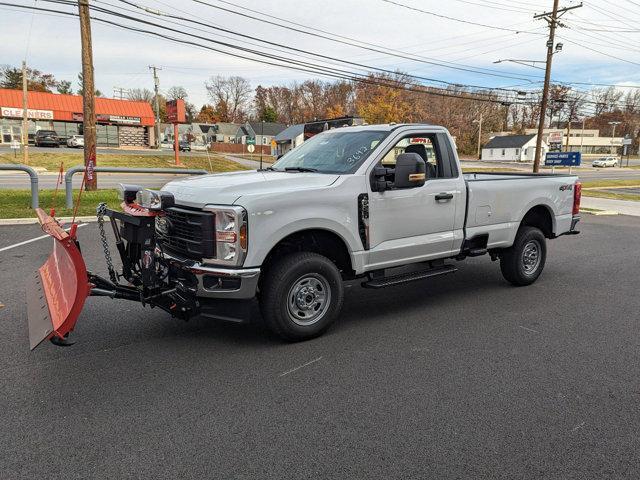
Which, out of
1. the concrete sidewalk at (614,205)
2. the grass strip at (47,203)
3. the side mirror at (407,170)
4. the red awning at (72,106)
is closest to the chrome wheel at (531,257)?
the side mirror at (407,170)

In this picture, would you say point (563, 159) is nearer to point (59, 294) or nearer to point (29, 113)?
Result: point (59, 294)

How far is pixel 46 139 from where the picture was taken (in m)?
50.2

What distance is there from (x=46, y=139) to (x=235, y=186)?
54.4 metres

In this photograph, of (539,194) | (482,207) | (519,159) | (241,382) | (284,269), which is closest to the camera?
(241,382)

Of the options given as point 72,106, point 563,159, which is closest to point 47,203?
point 563,159

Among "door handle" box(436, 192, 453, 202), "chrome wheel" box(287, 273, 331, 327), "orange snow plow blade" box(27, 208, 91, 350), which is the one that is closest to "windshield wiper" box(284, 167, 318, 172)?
"chrome wheel" box(287, 273, 331, 327)

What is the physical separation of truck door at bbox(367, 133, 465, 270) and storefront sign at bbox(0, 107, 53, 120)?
59.0 m

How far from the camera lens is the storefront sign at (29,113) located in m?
53.2

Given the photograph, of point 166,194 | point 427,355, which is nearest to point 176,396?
point 166,194

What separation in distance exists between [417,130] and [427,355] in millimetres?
2553

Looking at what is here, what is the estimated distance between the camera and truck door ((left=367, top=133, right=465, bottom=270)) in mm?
4934

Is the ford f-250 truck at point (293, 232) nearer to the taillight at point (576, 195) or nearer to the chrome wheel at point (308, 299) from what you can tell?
the chrome wheel at point (308, 299)

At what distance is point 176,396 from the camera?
3543 millimetres

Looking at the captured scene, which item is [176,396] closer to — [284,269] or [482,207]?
[284,269]
